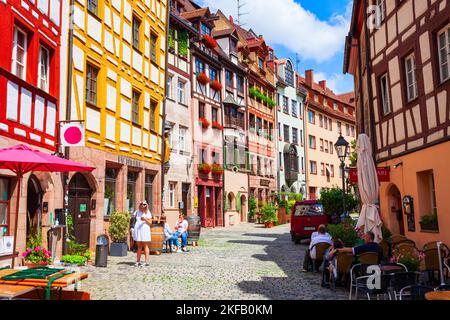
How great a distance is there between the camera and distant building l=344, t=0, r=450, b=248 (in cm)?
1055

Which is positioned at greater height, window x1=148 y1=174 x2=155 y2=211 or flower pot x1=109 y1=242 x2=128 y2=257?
window x1=148 y1=174 x2=155 y2=211

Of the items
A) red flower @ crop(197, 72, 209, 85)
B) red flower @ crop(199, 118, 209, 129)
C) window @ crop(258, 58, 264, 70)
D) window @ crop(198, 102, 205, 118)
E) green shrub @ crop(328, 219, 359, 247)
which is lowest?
green shrub @ crop(328, 219, 359, 247)

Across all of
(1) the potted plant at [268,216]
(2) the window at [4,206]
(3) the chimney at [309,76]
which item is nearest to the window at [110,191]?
(2) the window at [4,206]

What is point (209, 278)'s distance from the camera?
10055 mm

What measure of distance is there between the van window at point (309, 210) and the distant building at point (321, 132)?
2766cm

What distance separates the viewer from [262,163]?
38.3 meters

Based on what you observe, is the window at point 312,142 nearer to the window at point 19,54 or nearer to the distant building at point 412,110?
the distant building at point 412,110

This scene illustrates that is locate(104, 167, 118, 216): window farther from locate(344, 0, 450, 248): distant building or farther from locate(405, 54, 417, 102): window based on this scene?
locate(405, 54, 417, 102): window

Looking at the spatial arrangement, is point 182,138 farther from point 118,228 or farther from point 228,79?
point 118,228

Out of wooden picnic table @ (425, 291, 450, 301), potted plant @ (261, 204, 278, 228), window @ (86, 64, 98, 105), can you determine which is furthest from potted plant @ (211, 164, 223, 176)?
wooden picnic table @ (425, 291, 450, 301)

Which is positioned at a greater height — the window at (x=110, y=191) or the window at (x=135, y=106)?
the window at (x=135, y=106)

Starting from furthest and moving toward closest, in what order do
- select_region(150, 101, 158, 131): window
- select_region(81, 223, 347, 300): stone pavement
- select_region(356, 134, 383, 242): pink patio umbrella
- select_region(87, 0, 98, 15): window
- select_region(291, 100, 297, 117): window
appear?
select_region(291, 100, 297, 117): window, select_region(150, 101, 158, 131): window, select_region(87, 0, 98, 15): window, select_region(356, 134, 383, 242): pink patio umbrella, select_region(81, 223, 347, 300): stone pavement

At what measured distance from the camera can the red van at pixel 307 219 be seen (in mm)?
18828

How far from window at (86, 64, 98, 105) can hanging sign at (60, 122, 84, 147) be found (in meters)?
2.71
